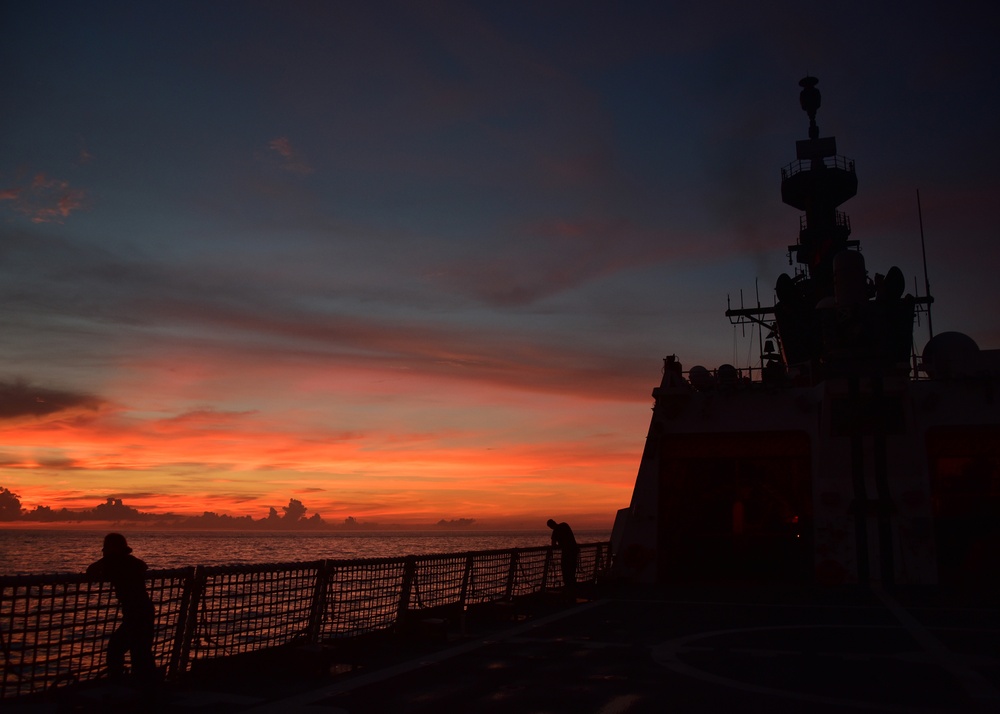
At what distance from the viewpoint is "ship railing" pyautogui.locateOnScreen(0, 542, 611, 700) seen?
286 inches

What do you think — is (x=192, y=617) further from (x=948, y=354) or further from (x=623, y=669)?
(x=948, y=354)

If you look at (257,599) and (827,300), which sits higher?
(827,300)

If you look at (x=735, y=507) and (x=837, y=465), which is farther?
(x=735, y=507)

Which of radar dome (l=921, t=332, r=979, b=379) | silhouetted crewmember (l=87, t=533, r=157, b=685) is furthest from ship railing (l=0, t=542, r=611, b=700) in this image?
radar dome (l=921, t=332, r=979, b=379)

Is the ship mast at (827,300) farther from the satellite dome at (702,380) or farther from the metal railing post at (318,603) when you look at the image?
the metal railing post at (318,603)

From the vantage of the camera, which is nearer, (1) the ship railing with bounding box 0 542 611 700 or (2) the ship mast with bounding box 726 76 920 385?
(1) the ship railing with bounding box 0 542 611 700

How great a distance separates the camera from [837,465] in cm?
2314

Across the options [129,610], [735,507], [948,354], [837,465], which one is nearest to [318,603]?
[129,610]

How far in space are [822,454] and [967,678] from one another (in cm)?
1453

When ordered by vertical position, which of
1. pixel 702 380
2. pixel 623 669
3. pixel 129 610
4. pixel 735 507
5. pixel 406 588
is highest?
pixel 702 380

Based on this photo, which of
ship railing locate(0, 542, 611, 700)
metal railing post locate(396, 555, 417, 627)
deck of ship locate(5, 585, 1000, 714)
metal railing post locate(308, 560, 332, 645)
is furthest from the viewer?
metal railing post locate(396, 555, 417, 627)

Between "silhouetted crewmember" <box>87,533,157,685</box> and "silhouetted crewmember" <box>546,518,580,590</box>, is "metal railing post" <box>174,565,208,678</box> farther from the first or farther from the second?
"silhouetted crewmember" <box>546,518,580,590</box>

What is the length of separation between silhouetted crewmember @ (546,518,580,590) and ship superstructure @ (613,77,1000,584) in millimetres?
4968

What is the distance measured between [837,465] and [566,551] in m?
9.69
